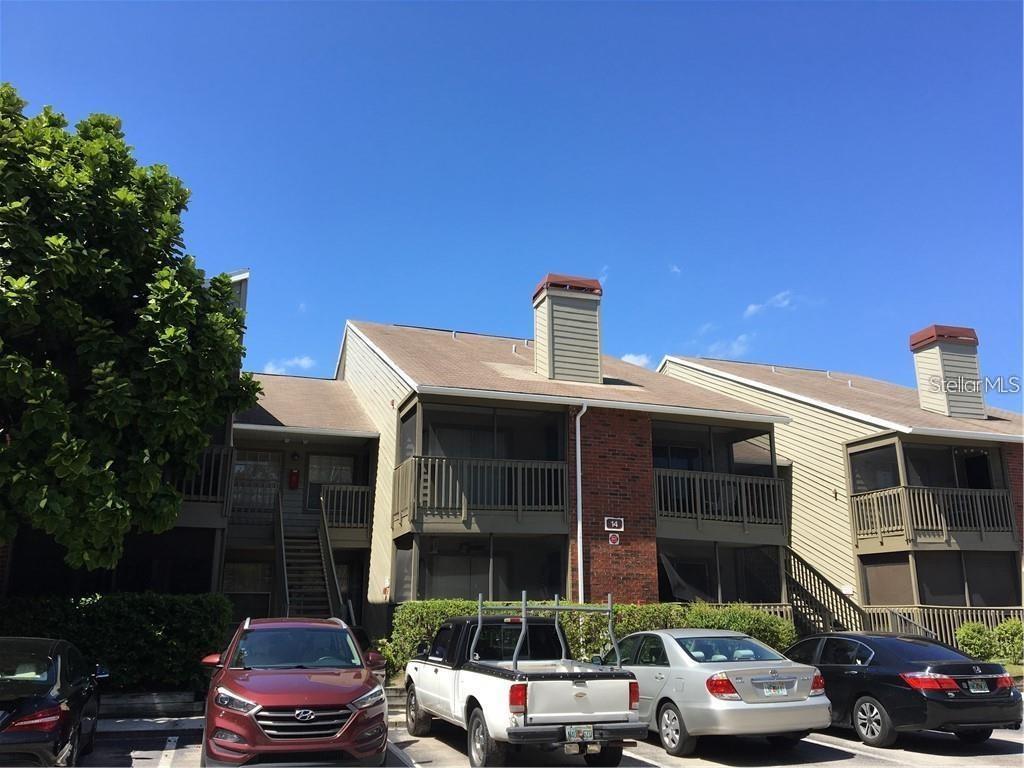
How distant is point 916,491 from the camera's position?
20.0m

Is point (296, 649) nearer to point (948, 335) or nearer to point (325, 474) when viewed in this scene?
point (325, 474)

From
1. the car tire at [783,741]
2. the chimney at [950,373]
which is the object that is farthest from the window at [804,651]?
the chimney at [950,373]

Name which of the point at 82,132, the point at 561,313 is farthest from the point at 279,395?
the point at 82,132

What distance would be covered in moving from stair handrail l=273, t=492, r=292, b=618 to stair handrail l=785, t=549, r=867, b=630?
38.0 ft

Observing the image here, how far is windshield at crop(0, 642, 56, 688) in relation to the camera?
8016 mm

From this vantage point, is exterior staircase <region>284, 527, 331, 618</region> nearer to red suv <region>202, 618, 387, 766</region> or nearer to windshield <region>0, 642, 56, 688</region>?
windshield <region>0, 642, 56, 688</region>

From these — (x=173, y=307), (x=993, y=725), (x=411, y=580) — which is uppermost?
(x=173, y=307)

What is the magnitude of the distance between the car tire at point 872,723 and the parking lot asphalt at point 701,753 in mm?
137

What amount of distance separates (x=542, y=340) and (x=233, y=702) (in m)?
12.8

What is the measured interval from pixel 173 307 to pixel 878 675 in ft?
35.5

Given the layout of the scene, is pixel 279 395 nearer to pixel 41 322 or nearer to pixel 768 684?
pixel 41 322

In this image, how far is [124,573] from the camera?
53.5ft

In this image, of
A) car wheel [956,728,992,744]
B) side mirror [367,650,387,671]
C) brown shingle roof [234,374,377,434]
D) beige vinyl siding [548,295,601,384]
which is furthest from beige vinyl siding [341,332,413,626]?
car wheel [956,728,992,744]

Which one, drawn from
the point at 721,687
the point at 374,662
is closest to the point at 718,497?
the point at 721,687
